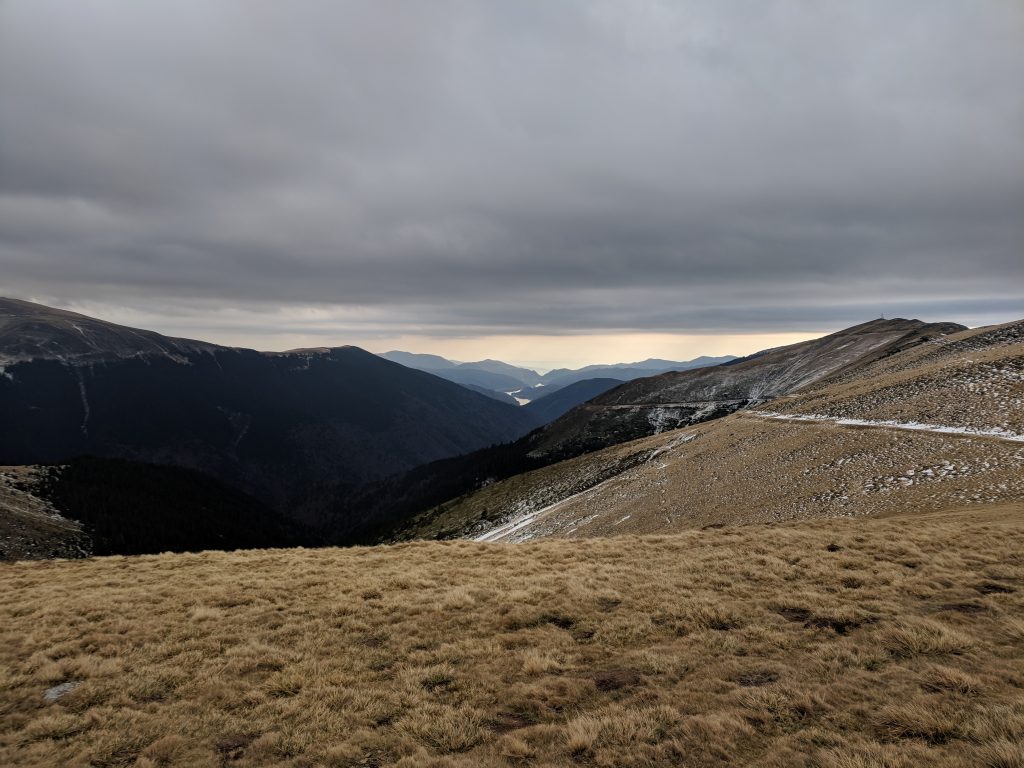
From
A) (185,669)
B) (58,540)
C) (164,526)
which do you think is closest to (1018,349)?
(185,669)

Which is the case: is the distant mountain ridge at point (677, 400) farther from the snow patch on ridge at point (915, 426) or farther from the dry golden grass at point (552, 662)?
the dry golden grass at point (552, 662)

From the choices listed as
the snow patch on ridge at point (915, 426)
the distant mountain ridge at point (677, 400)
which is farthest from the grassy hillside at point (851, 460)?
the distant mountain ridge at point (677, 400)

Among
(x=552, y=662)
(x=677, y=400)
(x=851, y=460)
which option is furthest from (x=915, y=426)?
(x=677, y=400)

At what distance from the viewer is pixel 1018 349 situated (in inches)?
1716

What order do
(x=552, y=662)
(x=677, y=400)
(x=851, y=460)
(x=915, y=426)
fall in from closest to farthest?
(x=552, y=662) → (x=851, y=460) → (x=915, y=426) → (x=677, y=400)

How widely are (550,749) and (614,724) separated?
126 cm

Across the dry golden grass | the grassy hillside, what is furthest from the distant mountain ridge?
the dry golden grass

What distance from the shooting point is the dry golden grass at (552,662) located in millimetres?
8125

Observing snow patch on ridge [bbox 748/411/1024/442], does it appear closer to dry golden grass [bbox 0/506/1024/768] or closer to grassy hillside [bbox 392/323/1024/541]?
grassy hillside [bbox 392/323/1024/541]

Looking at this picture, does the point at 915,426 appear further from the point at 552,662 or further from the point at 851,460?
the point at 552,662

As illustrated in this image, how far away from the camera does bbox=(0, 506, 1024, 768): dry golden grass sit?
8125 mm

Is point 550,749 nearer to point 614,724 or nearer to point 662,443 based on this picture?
point 614,724

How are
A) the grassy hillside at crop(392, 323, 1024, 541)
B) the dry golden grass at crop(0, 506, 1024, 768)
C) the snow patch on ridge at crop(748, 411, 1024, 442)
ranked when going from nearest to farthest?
1. the dry golden grass at crop(0, 506, 1024, 768)
2. the grassy hillside at crop(392, 323, 1024, 541)
3. the snow patch on ridge at crop(748, 411, 1024, 442)

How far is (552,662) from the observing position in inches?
441
